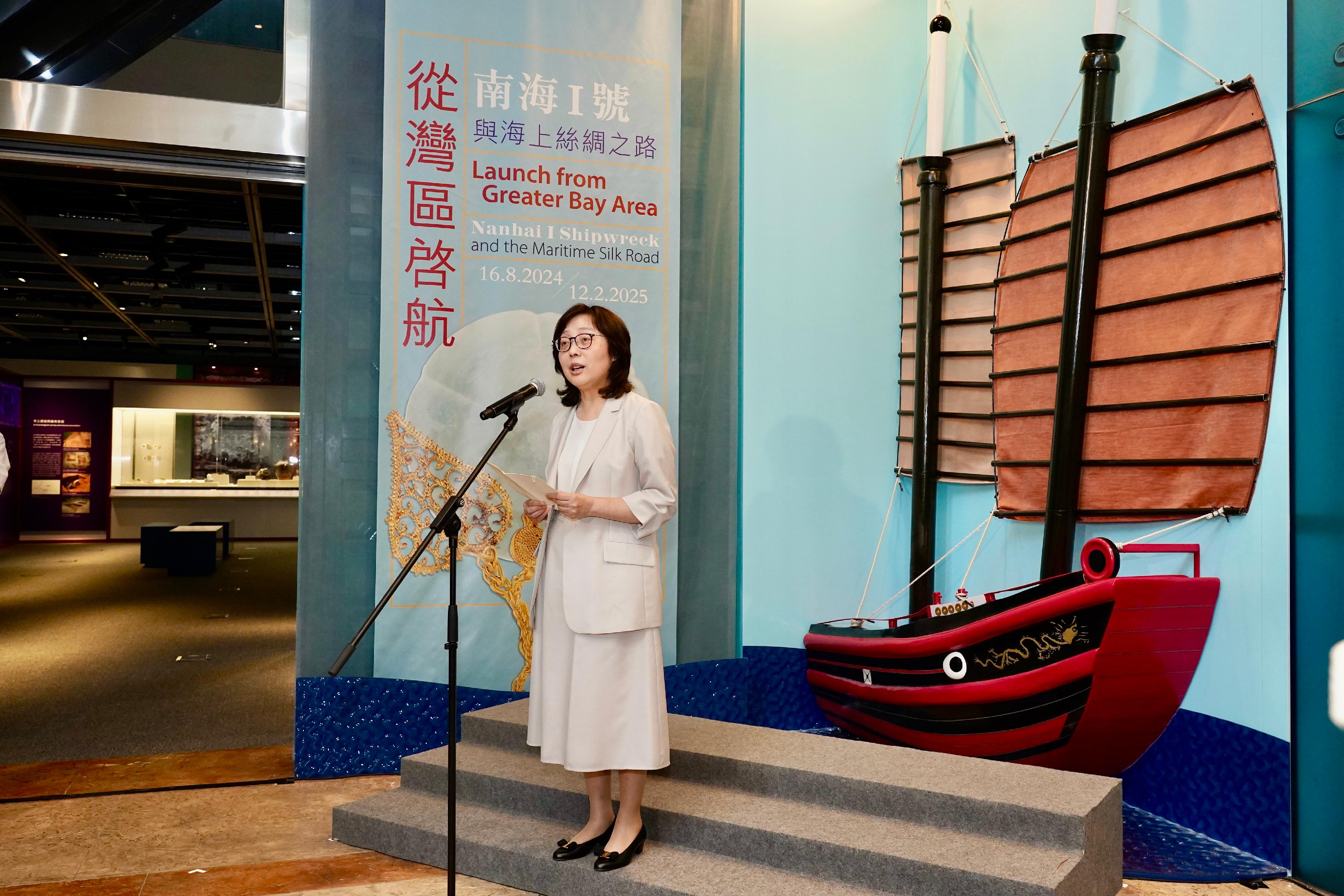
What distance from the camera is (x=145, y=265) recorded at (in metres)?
9.59

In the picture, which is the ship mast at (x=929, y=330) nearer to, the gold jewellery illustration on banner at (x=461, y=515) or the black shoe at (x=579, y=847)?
the gold jewellery illustration on banner at (x=461, y=515)

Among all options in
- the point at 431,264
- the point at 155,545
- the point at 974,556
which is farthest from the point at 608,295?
the point at 155,545

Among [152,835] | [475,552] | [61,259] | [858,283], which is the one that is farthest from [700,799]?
[61,259]

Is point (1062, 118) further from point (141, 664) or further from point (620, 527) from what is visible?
point (141, 664)

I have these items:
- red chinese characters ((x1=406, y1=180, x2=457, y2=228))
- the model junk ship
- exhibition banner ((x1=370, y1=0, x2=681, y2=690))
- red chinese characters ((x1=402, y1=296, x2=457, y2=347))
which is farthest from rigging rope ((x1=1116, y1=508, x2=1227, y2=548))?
red chinese characters ((x1=406, y1=180, x2=457, y2=228))

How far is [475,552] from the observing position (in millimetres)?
4164

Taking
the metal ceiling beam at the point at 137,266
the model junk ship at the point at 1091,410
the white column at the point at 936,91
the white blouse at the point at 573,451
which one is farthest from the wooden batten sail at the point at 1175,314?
the metal ceiling beam at the point at 137,266

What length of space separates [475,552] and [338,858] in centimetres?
143

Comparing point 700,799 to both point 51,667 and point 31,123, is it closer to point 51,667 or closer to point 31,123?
point 31,123

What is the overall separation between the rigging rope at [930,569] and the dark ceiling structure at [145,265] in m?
3.63

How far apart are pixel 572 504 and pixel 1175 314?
8.21 feet

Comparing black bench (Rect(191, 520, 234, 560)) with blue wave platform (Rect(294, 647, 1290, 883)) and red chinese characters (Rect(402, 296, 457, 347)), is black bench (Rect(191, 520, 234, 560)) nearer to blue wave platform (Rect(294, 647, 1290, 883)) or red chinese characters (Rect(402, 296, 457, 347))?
blue wave platform (Rect(294, 647, 1290, 883))

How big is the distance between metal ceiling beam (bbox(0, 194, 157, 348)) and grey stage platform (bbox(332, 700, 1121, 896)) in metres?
6.81

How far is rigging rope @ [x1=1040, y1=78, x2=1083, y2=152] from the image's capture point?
3988 millimetres
